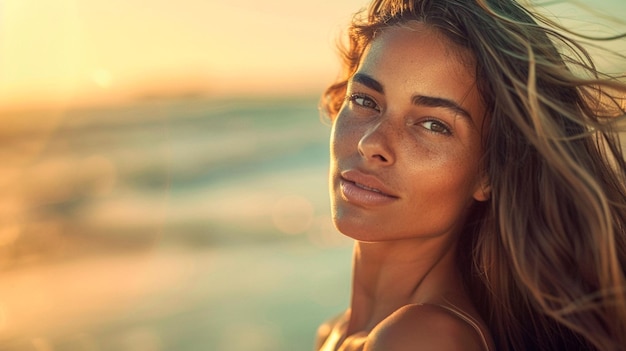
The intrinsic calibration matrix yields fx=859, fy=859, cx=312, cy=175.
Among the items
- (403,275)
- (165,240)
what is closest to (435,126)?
(403,275)

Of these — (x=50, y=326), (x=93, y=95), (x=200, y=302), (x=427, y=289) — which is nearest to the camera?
(x=427, y=289)

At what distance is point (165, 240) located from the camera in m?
9.41

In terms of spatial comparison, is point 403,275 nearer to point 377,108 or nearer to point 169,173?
Answer: point 377,108

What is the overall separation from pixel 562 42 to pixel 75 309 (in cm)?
503

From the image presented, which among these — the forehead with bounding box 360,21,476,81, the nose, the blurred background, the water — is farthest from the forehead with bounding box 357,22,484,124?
the water

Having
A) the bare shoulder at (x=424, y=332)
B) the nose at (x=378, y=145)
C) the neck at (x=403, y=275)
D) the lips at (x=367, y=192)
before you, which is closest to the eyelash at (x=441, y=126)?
the nose at (x=378, y=145)

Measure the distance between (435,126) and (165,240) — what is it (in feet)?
21.8

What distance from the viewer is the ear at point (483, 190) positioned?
128 inches

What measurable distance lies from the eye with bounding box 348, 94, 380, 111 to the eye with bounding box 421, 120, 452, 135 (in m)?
0.23

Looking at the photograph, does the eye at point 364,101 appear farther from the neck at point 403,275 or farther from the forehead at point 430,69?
the neck at point 403,275

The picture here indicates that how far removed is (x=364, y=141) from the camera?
3.17m

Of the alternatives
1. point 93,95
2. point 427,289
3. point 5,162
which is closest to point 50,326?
point 427,289

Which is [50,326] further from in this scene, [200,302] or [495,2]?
[495,2]

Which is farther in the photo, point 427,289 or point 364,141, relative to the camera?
point 427,289
